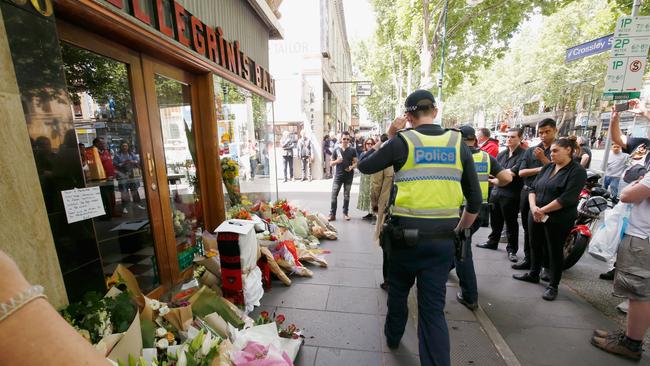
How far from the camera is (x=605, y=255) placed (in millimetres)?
2838

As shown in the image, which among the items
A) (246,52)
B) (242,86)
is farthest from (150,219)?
(246,52)

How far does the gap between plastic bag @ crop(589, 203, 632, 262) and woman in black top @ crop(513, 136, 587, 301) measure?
13.8 inches

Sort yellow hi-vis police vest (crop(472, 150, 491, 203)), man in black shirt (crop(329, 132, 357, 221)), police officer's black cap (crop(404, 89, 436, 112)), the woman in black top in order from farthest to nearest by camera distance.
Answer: man in black shirt (crop(329, 132, 357, 221)) < yellow hi-vis police vest (crop(472, 150, 491, 203)) < the woman in black top < police officer's black cap (crop(404, 89, 436, 112))

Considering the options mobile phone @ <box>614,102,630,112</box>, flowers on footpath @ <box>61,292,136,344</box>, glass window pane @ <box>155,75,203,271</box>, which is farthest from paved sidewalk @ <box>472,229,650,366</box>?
glass window pane @ <box>155,75,203,271</box>

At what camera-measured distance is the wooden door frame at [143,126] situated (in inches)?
97.2

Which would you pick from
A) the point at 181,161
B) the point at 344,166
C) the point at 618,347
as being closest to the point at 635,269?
the point at 618,347

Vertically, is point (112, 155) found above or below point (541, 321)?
above

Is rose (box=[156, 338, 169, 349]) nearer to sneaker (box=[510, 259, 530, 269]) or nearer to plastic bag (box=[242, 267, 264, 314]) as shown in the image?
plastic bag (box=[242, 267, 264, 314])

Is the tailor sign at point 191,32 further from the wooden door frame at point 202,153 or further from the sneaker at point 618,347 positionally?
the sneaker at point 618,347

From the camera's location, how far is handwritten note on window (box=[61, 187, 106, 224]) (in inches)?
72.3

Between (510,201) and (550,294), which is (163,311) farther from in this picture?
(510,201)

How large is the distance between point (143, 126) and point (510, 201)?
512cm

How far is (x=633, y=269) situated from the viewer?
2309mm

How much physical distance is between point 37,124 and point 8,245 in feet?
2.30
